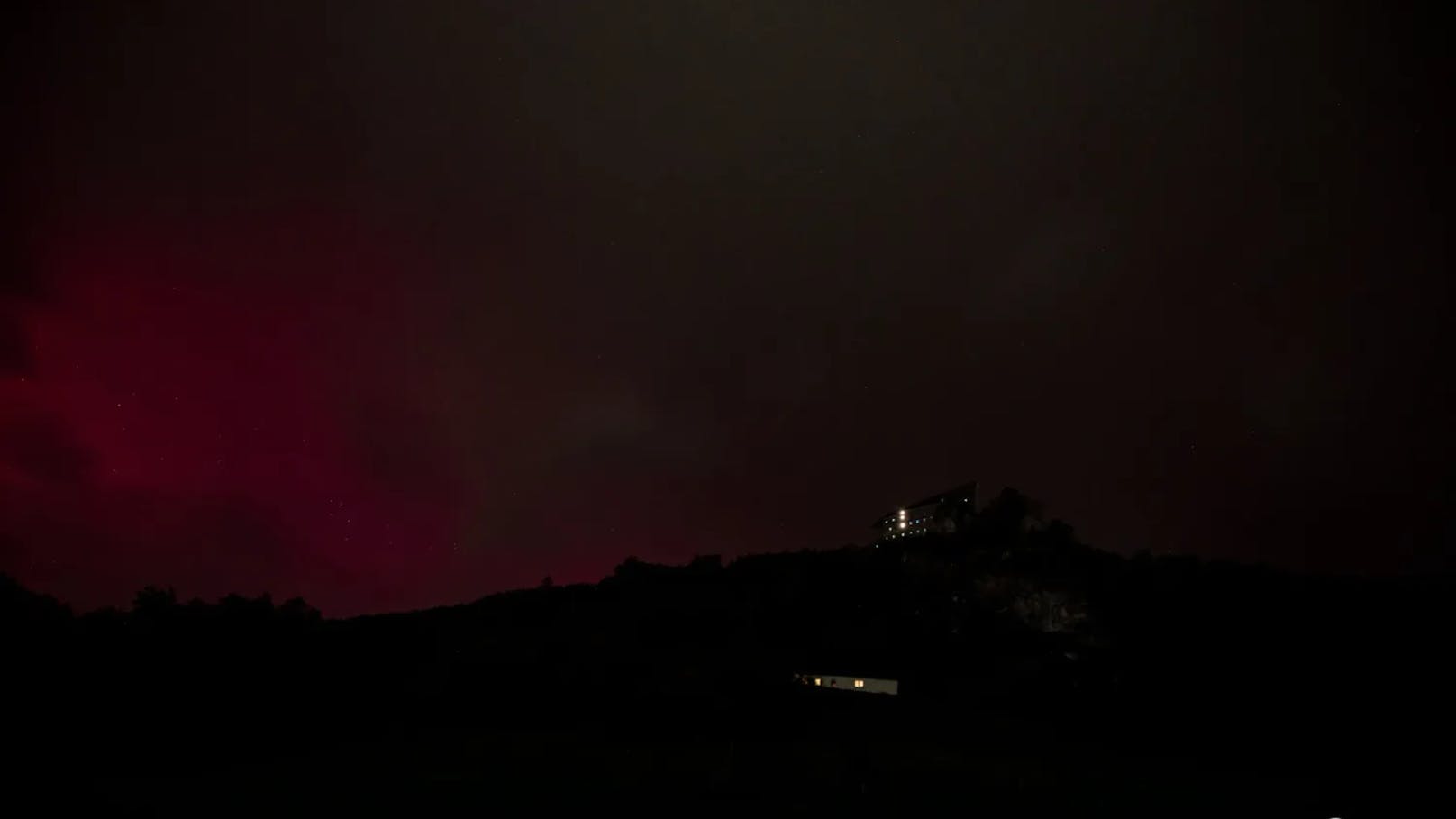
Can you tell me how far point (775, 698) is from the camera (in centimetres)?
2727

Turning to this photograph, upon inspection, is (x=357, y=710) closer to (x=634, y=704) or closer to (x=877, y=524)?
(x=634, y=704)

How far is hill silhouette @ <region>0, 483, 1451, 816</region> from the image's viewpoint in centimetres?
2150

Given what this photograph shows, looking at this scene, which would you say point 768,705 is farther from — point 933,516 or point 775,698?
point 933,516

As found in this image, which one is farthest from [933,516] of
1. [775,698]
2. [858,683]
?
[775,698]

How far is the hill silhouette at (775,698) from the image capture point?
21500mm

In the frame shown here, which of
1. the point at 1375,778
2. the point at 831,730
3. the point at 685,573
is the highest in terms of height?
the point at 685,573

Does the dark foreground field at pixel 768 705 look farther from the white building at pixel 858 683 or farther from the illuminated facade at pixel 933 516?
the illuminated facade at pixel 933 516

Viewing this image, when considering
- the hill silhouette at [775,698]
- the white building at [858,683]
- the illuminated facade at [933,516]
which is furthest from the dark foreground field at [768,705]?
the illuminated facade at [933,516]

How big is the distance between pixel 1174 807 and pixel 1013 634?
22.5 metres

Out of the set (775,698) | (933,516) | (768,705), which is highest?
(933,516)

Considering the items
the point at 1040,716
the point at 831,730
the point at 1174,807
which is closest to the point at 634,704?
the point at 831,730

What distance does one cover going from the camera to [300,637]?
102 feet

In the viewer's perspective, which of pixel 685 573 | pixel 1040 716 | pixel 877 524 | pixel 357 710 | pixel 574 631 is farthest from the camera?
pixel 877 524

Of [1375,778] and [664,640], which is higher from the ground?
[664,640]
